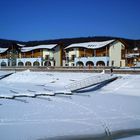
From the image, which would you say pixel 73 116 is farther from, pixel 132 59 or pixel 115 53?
pixel 132 59

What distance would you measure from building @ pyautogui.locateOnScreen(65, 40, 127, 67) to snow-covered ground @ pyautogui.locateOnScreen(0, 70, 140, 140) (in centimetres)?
2661

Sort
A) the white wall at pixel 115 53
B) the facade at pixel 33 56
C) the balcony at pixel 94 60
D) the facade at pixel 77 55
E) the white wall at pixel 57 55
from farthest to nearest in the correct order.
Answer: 1. the white wall at pixel 57 55
2. the facade at pixel 33 56
3. the facade at pixel 77 55
4. the white wall at pixel 115 53
5. the balcony at pixel 94 60

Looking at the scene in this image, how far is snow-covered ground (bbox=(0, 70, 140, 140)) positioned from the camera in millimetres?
13448

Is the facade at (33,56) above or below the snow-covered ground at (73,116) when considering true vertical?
above

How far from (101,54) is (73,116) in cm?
3832

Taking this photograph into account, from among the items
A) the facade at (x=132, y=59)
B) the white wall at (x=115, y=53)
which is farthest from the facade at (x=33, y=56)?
the facade at (x=132, y=59)

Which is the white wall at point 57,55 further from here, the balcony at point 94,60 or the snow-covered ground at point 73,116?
the snow-covered ground at point 73,116

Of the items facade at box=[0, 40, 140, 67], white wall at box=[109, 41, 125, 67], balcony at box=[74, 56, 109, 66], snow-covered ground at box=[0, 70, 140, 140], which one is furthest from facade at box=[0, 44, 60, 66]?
snow-covered ground at box=[0, 70, 140, 140]

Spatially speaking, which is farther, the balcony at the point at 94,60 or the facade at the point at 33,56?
the facade at the point at 33,56

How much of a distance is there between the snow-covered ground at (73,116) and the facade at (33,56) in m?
35.1

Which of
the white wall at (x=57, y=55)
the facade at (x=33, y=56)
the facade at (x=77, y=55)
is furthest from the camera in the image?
the white wall at (x=57, y=55)

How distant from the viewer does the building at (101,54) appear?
52.8 meters

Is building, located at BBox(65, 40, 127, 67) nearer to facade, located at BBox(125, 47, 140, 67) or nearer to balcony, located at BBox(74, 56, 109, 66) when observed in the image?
balcony, located at BBox(74, 56, 109, 66)

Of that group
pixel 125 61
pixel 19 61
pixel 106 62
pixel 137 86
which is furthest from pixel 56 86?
pixel 19 61
